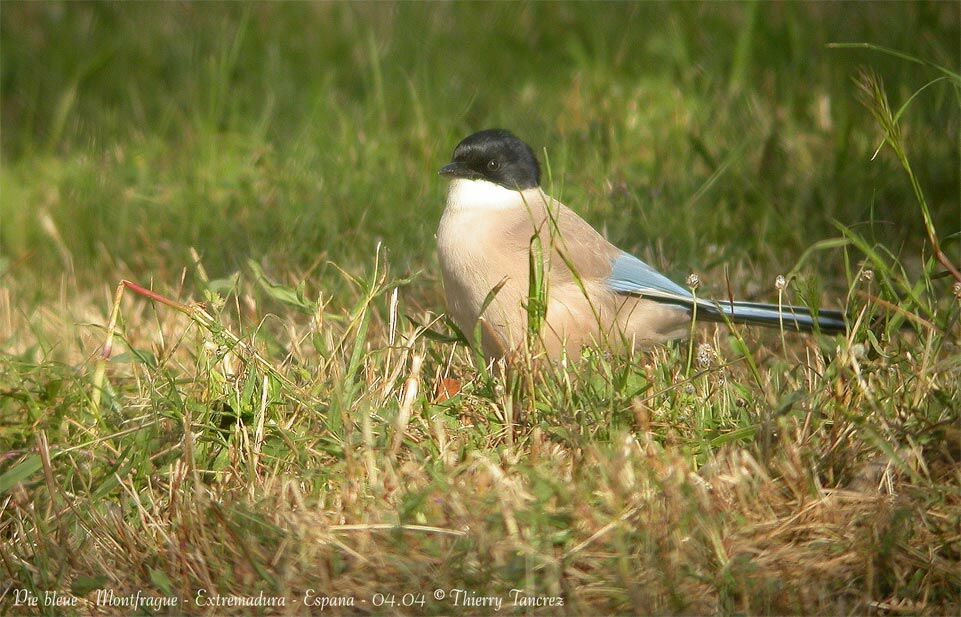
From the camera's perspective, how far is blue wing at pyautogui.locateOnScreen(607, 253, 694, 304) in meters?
4.16

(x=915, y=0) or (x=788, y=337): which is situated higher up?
(x=915, y=0)

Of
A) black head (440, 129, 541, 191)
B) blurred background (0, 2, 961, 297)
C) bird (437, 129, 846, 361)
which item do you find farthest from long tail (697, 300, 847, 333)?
black head (440, 129, 541, 191)

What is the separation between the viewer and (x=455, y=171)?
4.45 m

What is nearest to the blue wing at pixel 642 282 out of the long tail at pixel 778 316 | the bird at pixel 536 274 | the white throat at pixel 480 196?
the bird at pixel 536 274

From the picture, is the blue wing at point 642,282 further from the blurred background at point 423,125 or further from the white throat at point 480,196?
the blurred background at point 423,125

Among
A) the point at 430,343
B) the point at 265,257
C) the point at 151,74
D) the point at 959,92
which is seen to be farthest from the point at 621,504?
the point at 151,74

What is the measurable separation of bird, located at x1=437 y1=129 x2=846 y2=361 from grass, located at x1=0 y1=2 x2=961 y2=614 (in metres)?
0.16

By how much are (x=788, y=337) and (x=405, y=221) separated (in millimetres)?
1876

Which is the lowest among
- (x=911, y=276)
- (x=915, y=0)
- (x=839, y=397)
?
(x=911, y=276)

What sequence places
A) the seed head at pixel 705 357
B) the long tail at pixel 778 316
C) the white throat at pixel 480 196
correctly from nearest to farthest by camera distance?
the seed head at pixel 705 357, the long tail at pixel 778 316, the white throat at pixel 480 196

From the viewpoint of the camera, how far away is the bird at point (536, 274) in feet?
12.9

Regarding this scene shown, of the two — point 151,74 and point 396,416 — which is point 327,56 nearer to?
point 151,74

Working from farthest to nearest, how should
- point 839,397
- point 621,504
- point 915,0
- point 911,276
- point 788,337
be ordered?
point 915,0, point 911,276, point 788,337, point 839,397, point 621,504

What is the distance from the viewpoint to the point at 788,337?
4.37 meters
